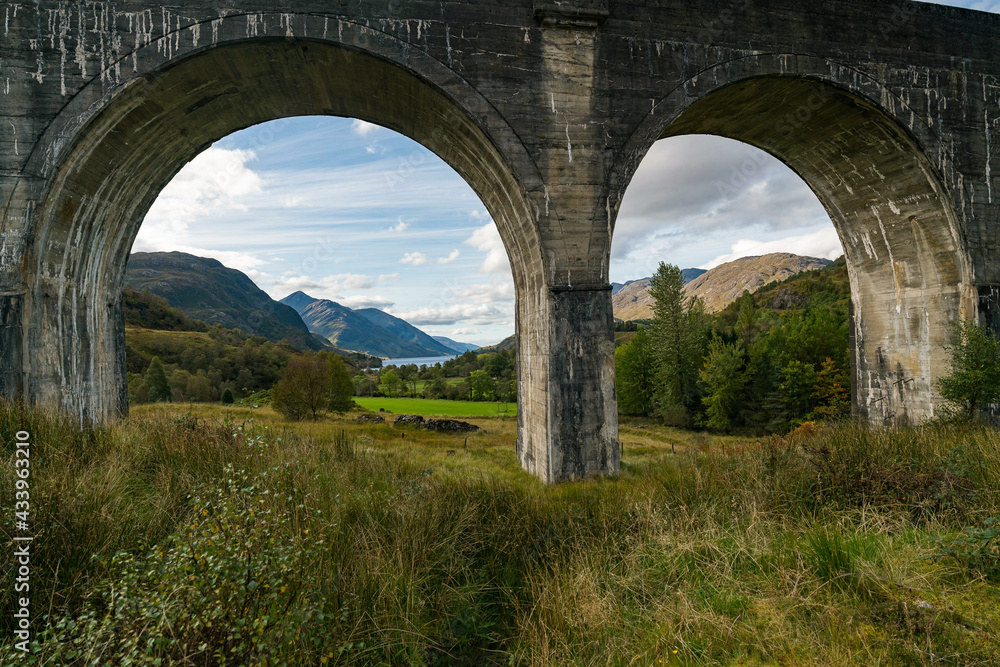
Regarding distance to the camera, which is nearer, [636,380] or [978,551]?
[978,551]

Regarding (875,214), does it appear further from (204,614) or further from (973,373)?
(204,614)

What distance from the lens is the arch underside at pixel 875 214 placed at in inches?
396

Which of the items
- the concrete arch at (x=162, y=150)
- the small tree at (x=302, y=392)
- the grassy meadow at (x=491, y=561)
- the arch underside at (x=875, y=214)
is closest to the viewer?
the grassy meadow at (x=491, y=561)

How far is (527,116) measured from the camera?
27.7 feet

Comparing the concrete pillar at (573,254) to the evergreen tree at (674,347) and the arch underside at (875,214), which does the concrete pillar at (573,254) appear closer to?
the arch underside at (875,214)

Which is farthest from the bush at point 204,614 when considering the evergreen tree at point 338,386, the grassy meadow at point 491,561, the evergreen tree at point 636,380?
the evergreen tree at point 636,380

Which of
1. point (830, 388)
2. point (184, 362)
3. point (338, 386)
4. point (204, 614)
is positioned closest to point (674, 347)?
point (830, 388)

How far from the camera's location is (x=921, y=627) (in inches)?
120

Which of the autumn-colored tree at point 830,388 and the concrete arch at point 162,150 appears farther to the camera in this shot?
the autumn-colored tree at point 830,388

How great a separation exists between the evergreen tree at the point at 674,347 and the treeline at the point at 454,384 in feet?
57.5

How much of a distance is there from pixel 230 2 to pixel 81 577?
8.67 meters

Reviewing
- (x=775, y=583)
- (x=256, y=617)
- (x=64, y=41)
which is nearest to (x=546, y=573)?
(x=775, y=583)

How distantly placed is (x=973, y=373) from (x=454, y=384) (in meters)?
66.9

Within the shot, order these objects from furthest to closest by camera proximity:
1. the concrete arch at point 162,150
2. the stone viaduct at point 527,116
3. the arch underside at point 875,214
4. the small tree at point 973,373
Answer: the arch underside at point 875,214 < the small tree at point 973,373 < the concrete arch at point 162,150 < the stone viaduct at point 527,116
